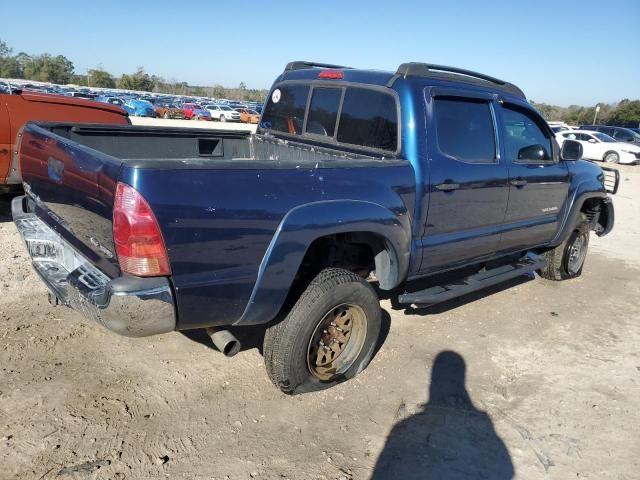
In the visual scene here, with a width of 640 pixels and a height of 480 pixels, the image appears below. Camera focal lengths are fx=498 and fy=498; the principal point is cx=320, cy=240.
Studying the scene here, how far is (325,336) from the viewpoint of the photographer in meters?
3.28

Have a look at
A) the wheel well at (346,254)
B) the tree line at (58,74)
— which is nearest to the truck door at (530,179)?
the wheel well at (346,254)

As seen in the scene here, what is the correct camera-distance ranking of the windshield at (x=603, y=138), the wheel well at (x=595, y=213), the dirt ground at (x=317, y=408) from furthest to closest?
the windshield at (x=603, y=138) < the wheel well at (x=595, y=213) < the dirt ground at (x=317, y=408)

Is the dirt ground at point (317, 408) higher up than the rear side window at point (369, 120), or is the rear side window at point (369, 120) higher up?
the rear side window at point (369, 120)

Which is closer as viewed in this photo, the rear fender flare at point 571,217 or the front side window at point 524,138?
the front side window at point 524,138

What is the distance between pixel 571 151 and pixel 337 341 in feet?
10.7

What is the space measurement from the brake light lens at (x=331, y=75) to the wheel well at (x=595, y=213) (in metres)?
3.46

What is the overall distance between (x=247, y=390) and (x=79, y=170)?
66.9 inches

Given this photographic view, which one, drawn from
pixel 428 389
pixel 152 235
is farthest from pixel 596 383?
pixel 152 235

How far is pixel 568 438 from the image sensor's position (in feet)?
10.0

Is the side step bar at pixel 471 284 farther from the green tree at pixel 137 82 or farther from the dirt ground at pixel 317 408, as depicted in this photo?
the green tree at pixel 137 82

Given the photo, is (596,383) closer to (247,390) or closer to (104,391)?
(247,390)

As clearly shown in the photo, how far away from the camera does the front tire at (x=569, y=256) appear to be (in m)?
5.79

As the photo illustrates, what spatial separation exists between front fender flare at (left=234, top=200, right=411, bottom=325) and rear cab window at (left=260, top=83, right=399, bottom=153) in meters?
0.79

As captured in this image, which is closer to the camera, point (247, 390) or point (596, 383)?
point (247, 390)
